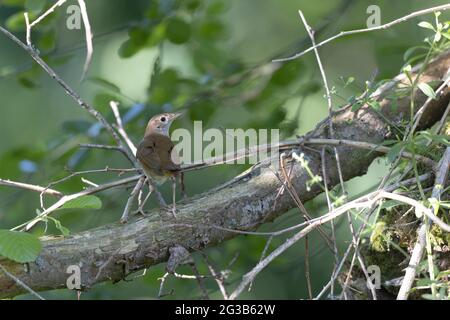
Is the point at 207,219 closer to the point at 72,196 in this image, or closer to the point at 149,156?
the point at 72,196

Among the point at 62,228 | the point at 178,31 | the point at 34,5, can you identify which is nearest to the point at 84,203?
the point at 62,228

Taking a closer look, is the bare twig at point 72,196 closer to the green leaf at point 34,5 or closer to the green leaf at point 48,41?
the green leaf at point 34,5

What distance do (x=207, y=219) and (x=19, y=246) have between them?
0.84 metres

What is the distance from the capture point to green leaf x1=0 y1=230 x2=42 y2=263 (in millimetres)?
2736

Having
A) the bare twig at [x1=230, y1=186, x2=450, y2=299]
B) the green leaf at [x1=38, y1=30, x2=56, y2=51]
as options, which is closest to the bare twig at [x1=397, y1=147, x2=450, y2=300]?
the bare twig at [x1=230, y1=186, x2=450, y2=299]

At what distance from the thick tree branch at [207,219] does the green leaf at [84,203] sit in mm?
116

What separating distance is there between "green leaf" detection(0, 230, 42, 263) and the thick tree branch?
0.14 metres

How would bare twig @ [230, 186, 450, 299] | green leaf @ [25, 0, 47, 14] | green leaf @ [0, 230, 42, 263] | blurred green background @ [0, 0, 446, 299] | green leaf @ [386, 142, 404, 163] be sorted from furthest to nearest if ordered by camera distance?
blurred green background @ [0, 0, 446, 299] → green leaf @ [25, 0, 47, 14] → green leaf @ [386, 142, 404, 163] → green leaf @ [0, 230, 42, 263] → bare twig @ [230, 186, 450, 299]

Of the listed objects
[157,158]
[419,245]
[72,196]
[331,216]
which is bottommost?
[419,245]

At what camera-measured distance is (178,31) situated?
5105mm

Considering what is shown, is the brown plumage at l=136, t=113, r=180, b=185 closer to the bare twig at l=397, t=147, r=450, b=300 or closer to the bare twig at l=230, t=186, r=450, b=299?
the bare twig at l=230, t=186, r=450, b=299

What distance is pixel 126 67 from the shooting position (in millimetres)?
8969

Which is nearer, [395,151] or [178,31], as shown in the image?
[395,151]

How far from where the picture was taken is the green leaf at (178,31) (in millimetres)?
5090
